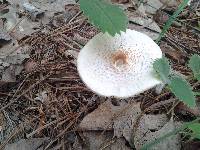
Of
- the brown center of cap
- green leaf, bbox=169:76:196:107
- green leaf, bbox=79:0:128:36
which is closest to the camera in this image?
green leaf, bbox=169:76:196:107

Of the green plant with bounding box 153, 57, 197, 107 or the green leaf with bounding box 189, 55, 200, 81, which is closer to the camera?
the green plant with bounding box 153, 57, 197, 107

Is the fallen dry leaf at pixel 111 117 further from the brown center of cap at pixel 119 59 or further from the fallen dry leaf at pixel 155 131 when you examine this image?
the brown center of cap at pixel 119 59

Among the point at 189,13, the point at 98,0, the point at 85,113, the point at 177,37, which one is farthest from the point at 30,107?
the point at 189,13

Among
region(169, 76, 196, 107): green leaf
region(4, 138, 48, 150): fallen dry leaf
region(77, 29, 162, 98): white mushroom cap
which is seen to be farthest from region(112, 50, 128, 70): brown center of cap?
region(4, 138, 48, 150): fallen dry leaf

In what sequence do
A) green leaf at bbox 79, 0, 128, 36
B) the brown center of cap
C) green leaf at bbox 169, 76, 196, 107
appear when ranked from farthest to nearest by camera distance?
the brown center of cap
green leaf at bbox 79, 0, 128, 36
green leaf at bbox 169, 76, 196, 107

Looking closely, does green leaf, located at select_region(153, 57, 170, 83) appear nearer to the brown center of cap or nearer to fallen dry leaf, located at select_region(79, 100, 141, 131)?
the brown center of cap

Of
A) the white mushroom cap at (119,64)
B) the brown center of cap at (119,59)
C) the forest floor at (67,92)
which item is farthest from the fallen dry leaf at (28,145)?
the brown center of cap at (119,59)

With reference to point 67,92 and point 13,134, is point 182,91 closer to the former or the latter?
point 67,92
